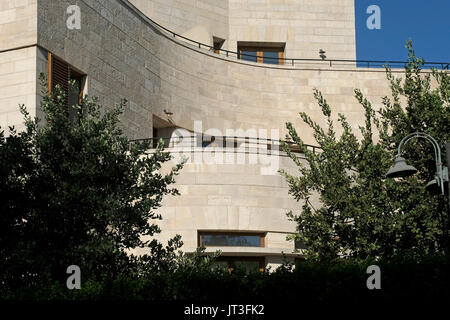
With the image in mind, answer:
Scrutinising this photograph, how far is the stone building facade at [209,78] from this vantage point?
21.0 meters

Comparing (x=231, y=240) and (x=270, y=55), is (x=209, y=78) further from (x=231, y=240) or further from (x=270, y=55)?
(x=231, y=240)

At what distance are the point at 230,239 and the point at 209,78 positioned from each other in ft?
30.7

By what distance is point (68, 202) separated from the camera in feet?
43.4

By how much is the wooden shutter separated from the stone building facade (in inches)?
4.9

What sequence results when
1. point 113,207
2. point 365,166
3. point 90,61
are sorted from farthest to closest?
point 90,61 < point 365,166 < point 113,207

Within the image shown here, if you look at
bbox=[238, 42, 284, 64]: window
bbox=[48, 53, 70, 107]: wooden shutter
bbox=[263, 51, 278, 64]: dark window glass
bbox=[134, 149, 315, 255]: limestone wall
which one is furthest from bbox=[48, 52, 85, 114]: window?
bbox=[263, 51, 278, 64]: dark window glass

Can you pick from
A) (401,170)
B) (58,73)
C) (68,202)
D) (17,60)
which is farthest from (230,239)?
(68,202)

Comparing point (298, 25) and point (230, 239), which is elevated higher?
point (298, 25)

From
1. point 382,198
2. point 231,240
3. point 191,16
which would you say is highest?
point 191,16

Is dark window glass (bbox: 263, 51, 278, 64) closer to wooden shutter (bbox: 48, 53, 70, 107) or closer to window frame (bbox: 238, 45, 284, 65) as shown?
window frame (bbox: 238, 45, 284, 65)

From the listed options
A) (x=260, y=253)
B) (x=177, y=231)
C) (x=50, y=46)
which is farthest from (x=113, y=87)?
(x=260, y=253)

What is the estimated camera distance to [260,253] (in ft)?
68.6
